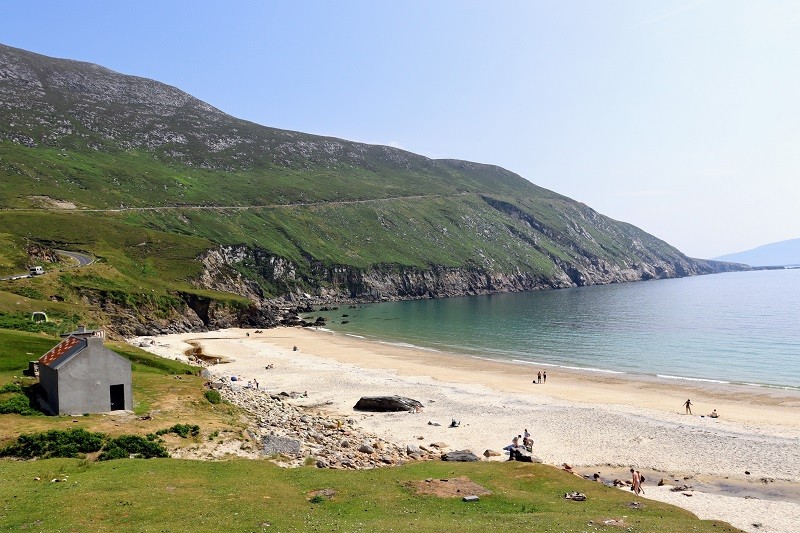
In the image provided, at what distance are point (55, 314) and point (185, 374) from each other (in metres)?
25.9

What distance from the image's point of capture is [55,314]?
6612cm

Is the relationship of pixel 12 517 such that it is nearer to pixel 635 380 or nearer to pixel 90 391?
pixel 90 391

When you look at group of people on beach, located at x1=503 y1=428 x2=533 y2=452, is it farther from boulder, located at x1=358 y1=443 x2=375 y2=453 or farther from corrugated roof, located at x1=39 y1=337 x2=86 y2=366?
corrugated roof, located at x1=39 y1=337 x2=86 y2=366

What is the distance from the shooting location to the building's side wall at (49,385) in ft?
111

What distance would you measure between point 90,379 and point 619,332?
3918 inches

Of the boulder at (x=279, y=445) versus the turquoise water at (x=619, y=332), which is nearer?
the boulder at (x=279, y=445)

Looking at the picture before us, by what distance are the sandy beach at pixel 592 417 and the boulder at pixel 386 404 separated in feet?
3.96

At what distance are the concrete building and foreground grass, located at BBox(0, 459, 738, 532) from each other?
840cm

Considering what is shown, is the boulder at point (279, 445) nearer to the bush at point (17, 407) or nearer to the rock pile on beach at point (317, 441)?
the rock pile on beach at point (317, 441)

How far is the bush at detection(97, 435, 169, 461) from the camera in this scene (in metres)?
28.9

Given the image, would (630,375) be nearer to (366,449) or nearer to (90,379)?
(366,449)

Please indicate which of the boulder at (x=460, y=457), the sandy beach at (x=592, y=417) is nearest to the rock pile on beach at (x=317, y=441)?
the boulder at (x=460, y=457)

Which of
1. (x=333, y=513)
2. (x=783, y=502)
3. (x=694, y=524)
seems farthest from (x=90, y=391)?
(x=783, y=502)

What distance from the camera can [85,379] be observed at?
34.8 m
